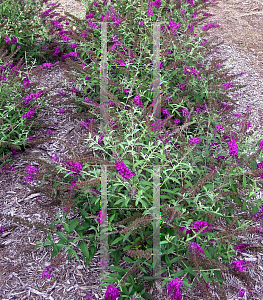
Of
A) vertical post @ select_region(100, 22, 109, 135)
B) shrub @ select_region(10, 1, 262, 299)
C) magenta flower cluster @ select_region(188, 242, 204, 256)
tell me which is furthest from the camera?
vertical post @ select_region(100, 22, 109, 135)

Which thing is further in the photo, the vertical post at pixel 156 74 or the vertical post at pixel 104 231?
the vertical post at pixel 156 74

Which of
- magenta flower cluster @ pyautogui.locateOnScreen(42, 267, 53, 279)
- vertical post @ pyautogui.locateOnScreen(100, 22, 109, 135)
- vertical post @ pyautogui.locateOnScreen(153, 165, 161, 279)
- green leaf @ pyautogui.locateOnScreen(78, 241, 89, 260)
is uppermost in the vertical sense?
vertical post @ pyautogui.locateOnScreen(100, 22, 109, 135)

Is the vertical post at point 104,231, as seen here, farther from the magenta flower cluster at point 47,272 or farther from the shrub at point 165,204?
the magenta flower cluster at point 47,272

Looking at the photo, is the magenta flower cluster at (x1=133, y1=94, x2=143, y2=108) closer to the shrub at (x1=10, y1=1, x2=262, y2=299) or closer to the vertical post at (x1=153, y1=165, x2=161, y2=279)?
the shrub at (x1=10, y1=1, x2=262, y2=299)

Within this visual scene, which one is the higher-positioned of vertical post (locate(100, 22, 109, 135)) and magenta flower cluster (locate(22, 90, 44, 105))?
vertical post (locate(100, 22, 109, 135))

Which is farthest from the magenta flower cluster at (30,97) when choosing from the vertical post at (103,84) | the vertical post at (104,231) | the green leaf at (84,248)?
the green leaf at (84,248)

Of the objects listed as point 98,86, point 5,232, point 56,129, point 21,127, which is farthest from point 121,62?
point 5,232

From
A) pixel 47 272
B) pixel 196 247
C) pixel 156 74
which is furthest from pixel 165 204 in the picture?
pixel 156 74

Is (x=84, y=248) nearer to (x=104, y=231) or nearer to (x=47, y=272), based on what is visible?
(x=104, y=231)

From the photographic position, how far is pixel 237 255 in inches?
117

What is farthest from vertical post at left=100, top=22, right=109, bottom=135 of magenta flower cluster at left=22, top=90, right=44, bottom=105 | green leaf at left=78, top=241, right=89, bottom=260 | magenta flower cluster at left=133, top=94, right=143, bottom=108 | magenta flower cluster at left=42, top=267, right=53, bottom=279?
magenta flower cluster at left=42, top=267, right=53, bottom=279

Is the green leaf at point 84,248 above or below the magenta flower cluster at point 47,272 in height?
above

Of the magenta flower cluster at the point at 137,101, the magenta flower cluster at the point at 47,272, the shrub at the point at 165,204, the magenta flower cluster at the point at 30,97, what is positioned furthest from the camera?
the magenta flower cluster at the point at 30,97

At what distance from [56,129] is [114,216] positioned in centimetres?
198
